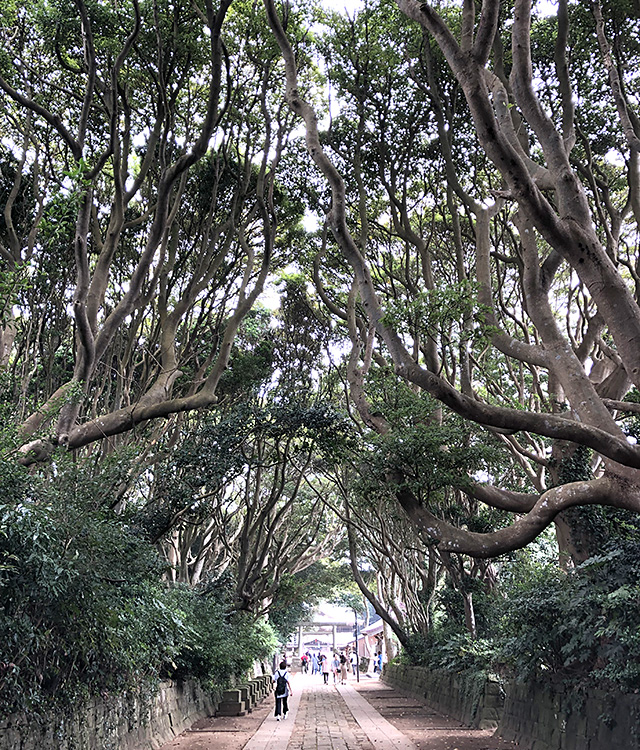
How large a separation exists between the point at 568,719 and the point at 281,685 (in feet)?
27.6

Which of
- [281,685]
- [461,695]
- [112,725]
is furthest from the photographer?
[281,685]

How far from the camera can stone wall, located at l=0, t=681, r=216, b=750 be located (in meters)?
5.22

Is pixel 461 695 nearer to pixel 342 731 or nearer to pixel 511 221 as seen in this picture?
pixel 342 731

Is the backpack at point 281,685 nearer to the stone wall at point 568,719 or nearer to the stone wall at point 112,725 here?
the stone wall at point 112,725

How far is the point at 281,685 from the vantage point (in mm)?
14078

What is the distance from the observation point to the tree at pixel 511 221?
576 centimetres

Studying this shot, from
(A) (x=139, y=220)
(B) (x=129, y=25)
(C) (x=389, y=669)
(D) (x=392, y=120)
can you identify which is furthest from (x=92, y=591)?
(C) (x=389, y=669)

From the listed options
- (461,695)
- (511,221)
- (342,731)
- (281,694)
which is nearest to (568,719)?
(342,731)

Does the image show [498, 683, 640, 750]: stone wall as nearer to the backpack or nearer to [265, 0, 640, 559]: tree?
[265, 0, 640, 559]: tree

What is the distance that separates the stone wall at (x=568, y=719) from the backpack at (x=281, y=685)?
5844mm

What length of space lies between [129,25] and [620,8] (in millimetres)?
6487

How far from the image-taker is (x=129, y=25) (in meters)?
8.73

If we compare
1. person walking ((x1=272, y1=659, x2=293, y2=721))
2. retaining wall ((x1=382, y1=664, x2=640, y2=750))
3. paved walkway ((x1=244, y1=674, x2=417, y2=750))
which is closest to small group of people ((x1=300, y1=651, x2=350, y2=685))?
paved walkway ((x1=244, y1=674, x2=417, y2=750))

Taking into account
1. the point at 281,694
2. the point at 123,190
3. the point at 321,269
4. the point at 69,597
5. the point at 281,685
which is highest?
the point at 321,269
